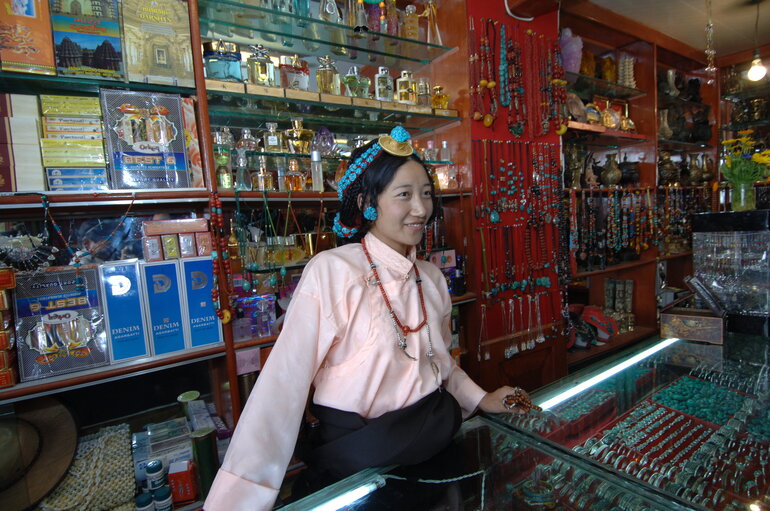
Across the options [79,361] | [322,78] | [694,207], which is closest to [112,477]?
[79,361]

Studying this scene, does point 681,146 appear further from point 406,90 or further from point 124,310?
point 124,310

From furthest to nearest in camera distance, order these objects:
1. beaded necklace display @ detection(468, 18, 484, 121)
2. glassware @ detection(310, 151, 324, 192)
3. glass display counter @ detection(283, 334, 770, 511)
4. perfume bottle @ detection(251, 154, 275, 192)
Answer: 1. beaded necklace display @ detection(468, 18, 484, 121)
2. glassware @ detection(310, 151, 324, 192)
3. perfume bottle @ detection(251, 154, 275, 192)
4. glass display counter @ detection(283, 334, 770, 511)

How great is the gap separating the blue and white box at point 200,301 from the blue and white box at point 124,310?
0.53 feet

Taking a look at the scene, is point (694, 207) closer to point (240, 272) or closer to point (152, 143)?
point (240, 272)

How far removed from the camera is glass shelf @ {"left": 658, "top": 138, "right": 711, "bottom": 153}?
3.92 m

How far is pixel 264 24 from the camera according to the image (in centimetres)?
191

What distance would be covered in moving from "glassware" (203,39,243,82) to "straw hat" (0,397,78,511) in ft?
4.88

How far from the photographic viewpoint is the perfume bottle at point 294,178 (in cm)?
188

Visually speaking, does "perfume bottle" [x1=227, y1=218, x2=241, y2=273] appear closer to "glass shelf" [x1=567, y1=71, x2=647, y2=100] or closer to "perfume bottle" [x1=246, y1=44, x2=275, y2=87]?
"perfume bottle" [x1=246, y1=44, x2=275, y2=87]

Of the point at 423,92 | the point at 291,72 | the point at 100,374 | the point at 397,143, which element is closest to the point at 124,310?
the point at 100,374

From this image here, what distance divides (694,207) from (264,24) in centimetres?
456

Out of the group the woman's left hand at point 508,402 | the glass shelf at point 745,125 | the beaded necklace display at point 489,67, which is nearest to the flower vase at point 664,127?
the glass shelf at point 745,125

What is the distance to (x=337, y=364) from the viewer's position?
3.42 feet

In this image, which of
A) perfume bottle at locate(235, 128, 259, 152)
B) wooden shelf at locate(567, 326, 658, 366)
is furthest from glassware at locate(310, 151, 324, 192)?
wooden shelf at locate(567, 326, 658, 366)
